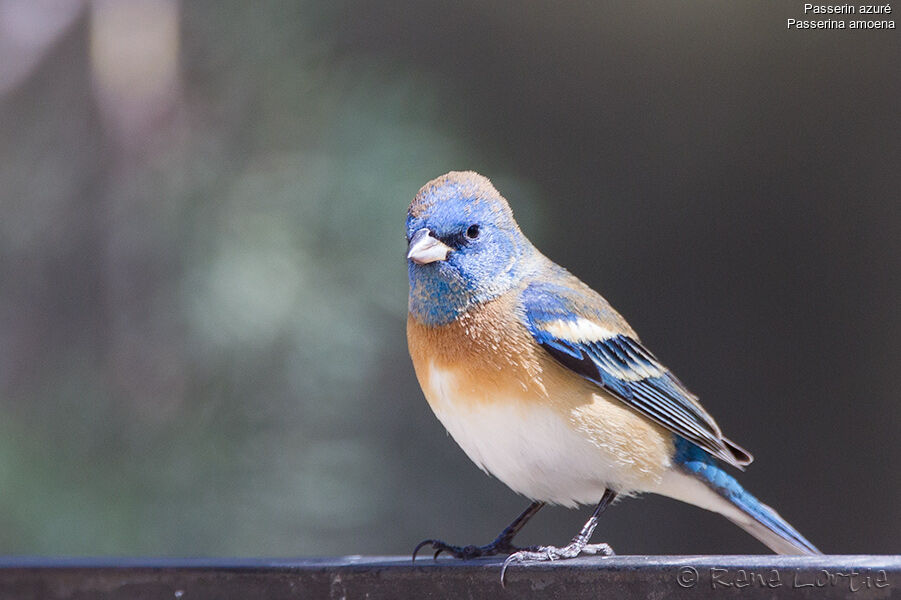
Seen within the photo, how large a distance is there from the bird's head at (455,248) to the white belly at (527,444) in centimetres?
10

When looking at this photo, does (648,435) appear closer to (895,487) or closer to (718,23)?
(895,487)

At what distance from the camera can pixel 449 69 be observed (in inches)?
78.3

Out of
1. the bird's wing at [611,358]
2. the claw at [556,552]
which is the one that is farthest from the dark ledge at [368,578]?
the bird's wing at [611,358]

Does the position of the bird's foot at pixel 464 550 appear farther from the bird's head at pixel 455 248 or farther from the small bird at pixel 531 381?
the bird's head at pixel 455 248

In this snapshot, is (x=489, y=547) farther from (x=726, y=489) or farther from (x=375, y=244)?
(x=375, y=244)

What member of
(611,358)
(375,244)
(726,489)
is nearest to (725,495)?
(726,489)

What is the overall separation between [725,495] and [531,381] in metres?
0.41

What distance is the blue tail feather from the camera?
1510 millimetres

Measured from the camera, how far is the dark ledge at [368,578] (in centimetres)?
108

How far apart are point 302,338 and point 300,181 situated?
0.91 feet

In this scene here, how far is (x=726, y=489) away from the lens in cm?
153

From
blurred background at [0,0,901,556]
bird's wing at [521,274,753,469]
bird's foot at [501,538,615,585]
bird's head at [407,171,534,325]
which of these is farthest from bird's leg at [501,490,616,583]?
blurred background at [0,0,901,556]

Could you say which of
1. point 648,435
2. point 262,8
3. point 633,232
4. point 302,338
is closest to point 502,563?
point 648,435

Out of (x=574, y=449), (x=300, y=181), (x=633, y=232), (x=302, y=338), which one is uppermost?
(x=300, y=181)
